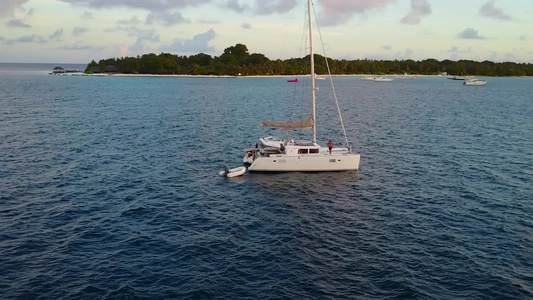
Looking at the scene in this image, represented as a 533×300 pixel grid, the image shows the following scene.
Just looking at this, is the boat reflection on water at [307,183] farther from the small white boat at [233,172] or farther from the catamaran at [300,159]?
the small white boat at [233,172]

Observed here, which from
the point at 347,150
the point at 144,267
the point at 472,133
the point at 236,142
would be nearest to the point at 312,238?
the point at 144,267

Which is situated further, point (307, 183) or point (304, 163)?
point (304, 163)

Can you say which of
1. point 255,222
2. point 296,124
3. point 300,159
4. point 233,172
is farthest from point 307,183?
point 255,222

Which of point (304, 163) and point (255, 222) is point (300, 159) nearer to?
point (304, 163)

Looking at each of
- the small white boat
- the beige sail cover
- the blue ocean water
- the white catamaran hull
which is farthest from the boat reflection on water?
the beige sail cover

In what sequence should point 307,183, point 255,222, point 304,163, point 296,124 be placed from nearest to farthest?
1. point 255,222
2. point 307,183
3. point 304,163
4. point 296,124

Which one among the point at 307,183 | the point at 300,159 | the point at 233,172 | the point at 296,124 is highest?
the point at 296,124

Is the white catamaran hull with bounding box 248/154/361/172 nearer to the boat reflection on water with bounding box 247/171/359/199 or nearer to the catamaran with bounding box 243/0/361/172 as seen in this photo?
the catamaran with bounding box 243/0/361/172
